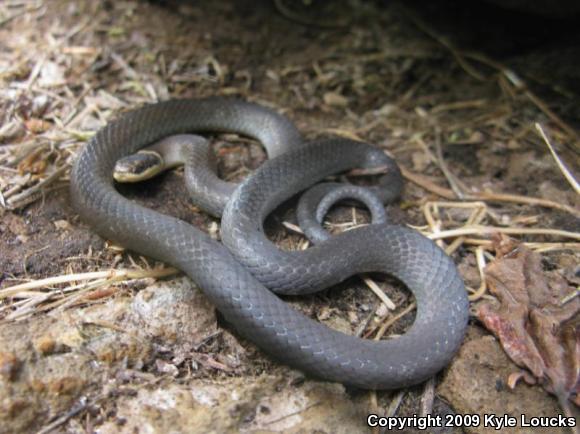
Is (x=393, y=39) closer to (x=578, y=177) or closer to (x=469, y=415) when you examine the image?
(x=578, y=177)

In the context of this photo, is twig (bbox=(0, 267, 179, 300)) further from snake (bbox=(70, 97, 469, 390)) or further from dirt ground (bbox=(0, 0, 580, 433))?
snake (bbox=(70, 97, 469, 390))

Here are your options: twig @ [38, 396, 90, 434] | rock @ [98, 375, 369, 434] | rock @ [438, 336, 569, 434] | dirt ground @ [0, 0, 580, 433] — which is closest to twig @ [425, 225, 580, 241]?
dirt ground @ [0, 0, 580, 433]

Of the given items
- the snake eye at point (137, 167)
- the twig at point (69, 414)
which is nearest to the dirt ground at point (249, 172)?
the twig at point (69, 414)

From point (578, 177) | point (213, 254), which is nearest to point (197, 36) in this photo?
point (213, 254)

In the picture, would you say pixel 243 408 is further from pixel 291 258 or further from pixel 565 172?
pixel 565 172

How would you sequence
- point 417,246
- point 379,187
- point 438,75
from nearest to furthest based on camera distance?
point 417,246 < point 379,187 < point 438,75

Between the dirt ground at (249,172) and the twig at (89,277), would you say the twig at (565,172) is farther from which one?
the twig at (89,277)
